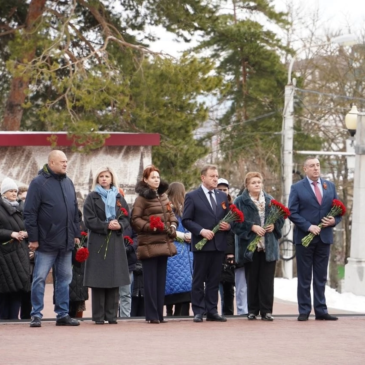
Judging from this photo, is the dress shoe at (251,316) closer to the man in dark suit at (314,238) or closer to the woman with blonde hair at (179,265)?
the man in dark suit at (314,238)

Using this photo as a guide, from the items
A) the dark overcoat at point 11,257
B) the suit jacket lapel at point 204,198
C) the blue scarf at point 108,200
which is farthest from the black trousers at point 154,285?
the dark overcoat at point 11,257

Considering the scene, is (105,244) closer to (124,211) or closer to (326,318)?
(124,211)

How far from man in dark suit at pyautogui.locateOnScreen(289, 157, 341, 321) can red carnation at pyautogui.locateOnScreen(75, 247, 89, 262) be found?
2.67 meters

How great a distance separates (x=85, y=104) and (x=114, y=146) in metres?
1.24

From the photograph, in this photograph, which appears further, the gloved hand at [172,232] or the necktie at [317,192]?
the necktie at [317,192]

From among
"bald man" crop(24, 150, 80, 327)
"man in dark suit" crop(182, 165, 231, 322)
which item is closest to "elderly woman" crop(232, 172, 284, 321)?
"man in dark suit" crop(182, 165, 231, 322)

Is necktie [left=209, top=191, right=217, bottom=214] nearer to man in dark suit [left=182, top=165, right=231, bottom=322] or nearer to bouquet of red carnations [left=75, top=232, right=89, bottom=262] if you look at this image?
man in dark suit [left=182, top=165, right=231, bottom=322]

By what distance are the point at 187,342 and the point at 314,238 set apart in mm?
3225

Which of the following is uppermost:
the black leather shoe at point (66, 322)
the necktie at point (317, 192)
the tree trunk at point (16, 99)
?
the tree trunk at point (16, 99)

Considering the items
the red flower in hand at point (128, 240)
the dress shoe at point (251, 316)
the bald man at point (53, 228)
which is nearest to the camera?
the bald man at point (53, 228)

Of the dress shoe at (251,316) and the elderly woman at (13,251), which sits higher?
the elderly woman at (13,251)

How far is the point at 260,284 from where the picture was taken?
1390 cm

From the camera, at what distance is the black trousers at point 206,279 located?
13.8 m

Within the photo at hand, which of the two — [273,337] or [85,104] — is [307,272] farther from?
[85,104]
